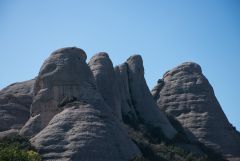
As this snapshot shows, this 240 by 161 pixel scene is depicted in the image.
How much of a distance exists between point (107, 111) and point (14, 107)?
16.0 meters

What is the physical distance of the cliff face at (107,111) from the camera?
48.2 metres

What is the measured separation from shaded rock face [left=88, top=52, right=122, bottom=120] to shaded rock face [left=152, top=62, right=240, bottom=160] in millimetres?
14481

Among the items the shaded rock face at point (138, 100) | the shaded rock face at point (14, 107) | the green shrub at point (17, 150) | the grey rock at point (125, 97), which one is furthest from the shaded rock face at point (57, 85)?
the shaded rock face at point (138, 100)

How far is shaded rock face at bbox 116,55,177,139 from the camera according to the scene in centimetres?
6744

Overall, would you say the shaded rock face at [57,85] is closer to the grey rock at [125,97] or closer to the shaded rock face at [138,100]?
the grey rock at [125,97]

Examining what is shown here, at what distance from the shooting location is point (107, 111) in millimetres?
51844

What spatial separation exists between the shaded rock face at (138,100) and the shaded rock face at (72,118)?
40.5ft

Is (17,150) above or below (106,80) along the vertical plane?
below

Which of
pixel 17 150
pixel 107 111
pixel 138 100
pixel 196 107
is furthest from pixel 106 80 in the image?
pixel 17 150

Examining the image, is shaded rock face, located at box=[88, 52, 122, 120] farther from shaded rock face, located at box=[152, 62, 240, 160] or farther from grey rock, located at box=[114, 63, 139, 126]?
shaded rock face, located at box=[152, 62, 240, 160]

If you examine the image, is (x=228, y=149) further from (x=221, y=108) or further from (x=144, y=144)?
(x=144, y=144)

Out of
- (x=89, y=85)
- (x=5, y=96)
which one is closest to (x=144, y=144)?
(x=89, y=85)

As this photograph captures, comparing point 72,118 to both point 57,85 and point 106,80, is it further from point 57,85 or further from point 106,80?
point 106,80

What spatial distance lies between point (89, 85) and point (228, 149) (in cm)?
2314
